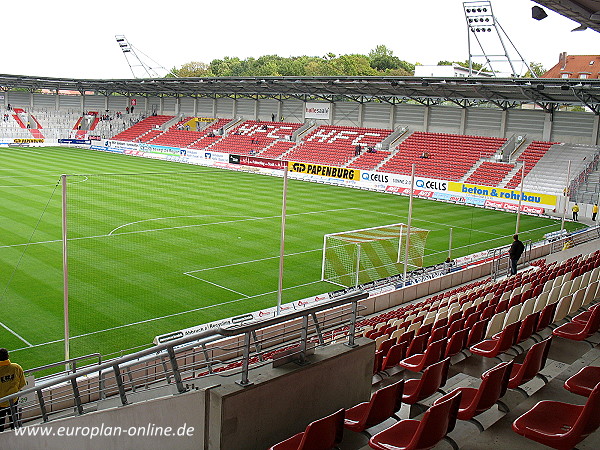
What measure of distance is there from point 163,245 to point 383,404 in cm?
1955

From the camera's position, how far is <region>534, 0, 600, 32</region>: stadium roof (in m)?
11.3

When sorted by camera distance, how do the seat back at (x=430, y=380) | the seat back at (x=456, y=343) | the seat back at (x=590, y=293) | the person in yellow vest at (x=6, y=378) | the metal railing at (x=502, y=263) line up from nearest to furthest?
the seat back at (x=430, y=380) → the seat back at (x=456, y=343) → the person in yellow vest at (x=6, y=378) → the seat back at (x=590, y=293) → the metal railing at (x=502, y=263)

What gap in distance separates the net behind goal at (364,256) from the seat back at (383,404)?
544 inches

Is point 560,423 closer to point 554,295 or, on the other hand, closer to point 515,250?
point 554,295

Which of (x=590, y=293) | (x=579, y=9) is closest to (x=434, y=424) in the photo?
(x=590, y=293)

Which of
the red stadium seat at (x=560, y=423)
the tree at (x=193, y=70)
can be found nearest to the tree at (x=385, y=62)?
the tree at (x=193, y=70)

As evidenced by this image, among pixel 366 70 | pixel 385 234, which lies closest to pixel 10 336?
pixel 385 234

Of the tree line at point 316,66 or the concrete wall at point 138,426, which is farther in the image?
the tree line at point 316,66

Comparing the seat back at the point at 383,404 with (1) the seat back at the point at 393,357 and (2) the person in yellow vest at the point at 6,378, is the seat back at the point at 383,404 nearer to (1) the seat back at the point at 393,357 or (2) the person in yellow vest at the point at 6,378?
(1) the seat back at the point at 393,357

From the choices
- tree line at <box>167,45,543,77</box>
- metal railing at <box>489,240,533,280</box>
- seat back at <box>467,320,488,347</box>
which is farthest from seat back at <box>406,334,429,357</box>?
tree line at <box>167,45,543,77</box>

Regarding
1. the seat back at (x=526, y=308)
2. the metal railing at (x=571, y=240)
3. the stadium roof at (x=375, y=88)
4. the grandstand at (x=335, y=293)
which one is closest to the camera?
the grandstand at (x=335, y=293)

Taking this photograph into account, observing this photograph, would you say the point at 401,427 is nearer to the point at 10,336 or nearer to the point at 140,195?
the point at 10,336

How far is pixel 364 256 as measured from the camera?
67.8 feet

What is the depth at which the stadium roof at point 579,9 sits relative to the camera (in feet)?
36.9
